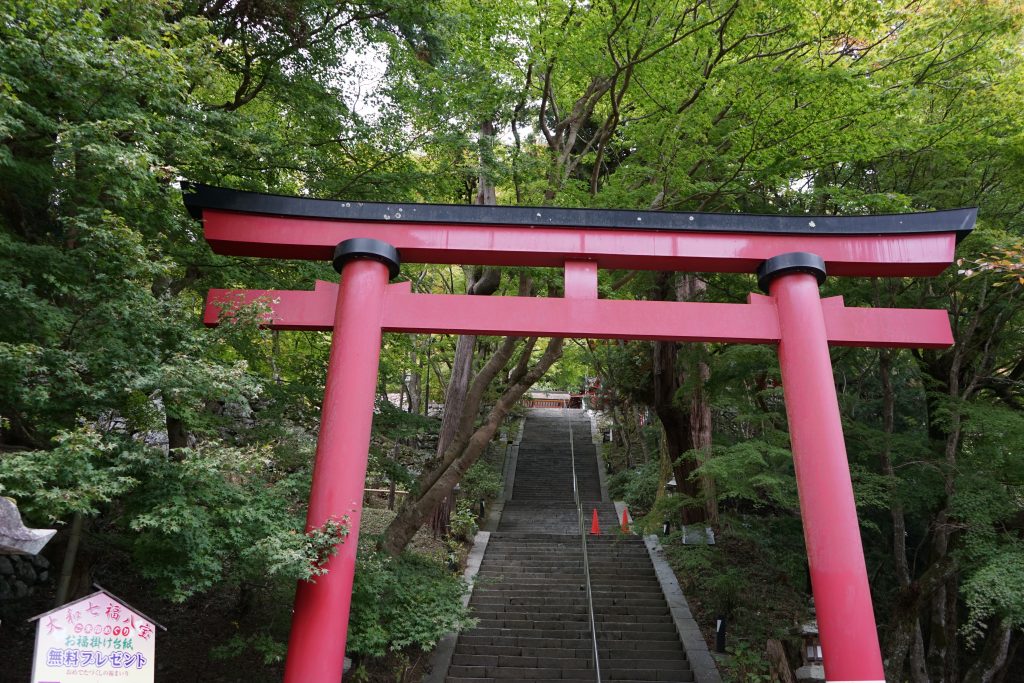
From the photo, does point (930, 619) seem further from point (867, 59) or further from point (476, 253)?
point (476, 253)

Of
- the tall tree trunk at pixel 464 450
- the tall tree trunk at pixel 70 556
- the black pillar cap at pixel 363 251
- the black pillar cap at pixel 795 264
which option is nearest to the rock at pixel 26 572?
the tall tree trunk at pixel 70 556

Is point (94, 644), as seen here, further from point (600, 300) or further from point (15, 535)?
point (600, 300)

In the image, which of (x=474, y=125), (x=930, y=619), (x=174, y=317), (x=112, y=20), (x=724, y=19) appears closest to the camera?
(x=174, y=317)

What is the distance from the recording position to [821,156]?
26.7ft

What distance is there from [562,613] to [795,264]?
24.2 ft

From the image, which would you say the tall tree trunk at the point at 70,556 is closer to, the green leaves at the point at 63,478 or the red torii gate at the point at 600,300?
the green leaves at the point at 63,478

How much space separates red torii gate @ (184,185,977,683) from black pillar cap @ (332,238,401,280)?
0.01 metres

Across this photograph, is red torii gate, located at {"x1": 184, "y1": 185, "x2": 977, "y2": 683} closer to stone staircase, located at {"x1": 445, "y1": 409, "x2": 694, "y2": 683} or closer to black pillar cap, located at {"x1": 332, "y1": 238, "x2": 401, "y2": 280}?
black pillar cap, located at {"x1": 332, "y1": 238, "x2": 401, "y2": 280}

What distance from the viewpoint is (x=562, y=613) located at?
34.9ft

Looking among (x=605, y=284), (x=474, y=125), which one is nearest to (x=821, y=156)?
(x=605, y=284)

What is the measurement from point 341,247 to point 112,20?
283 centimetres

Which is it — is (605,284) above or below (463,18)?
below

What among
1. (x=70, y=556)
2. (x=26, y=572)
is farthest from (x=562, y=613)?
(x=26, y=572)

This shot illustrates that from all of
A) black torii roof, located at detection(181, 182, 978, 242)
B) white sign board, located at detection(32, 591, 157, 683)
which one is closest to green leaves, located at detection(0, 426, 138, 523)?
white sign board, located at detection(32, 591, 157, 683)
